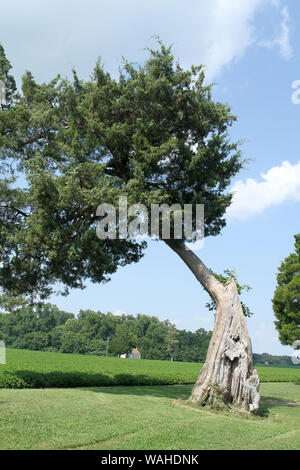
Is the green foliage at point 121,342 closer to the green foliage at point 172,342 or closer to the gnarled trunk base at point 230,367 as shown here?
the green foliage at point 172,342

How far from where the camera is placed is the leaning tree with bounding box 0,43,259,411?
12.2 m

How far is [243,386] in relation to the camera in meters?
11.8

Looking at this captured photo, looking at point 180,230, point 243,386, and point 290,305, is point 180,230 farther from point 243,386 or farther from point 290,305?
point 290,305

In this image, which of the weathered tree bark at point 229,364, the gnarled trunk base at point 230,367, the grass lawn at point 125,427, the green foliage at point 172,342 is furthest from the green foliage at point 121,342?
the grass lawn at point 125,427

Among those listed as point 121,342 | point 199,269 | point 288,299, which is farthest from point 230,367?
point 121,342

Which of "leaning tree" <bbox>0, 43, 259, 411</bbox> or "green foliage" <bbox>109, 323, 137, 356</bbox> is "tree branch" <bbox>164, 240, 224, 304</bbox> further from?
"green foliage" <bbox>109, 323, 137, 356</bbox>

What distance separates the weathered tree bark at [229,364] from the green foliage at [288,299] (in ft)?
66.8

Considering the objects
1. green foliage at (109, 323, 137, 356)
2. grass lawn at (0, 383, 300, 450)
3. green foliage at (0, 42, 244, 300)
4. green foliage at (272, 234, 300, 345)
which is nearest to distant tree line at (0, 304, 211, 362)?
green foliage at (109, 323, 137, 356)

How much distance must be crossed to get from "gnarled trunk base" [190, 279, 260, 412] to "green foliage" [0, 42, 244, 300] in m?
4.07

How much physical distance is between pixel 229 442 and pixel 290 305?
86.3 feet

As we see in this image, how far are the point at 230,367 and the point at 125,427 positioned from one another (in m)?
5.25

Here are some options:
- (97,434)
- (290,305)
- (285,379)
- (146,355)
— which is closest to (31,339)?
(146,355)

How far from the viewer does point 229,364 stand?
12016 mm

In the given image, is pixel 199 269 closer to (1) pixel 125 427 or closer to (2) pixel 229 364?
(2) pixel 229 364
